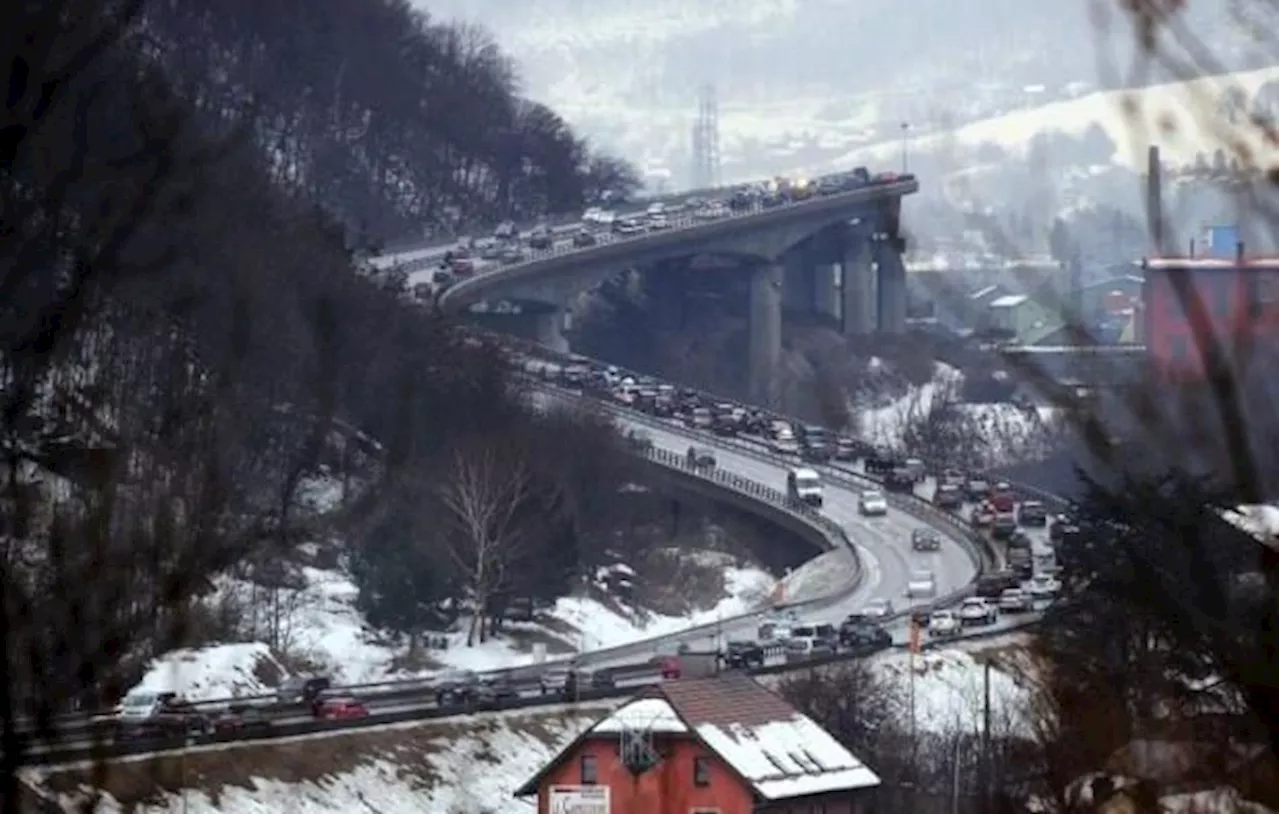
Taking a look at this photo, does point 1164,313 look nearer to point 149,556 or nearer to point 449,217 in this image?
point 149,556

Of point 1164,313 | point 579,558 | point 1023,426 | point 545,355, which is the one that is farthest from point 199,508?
point 545,355

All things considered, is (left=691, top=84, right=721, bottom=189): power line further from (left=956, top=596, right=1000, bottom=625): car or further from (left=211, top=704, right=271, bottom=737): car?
(left=211, top=704, right=271, bottom=737): car

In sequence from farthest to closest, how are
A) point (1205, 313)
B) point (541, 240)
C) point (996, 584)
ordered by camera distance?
point (541, 240) < point (996, 584) < point (1205, 313)

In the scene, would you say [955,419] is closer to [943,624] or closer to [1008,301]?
[943,624]

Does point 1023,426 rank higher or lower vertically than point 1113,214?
higher

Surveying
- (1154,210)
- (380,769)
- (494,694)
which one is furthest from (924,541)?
(1154,210)
